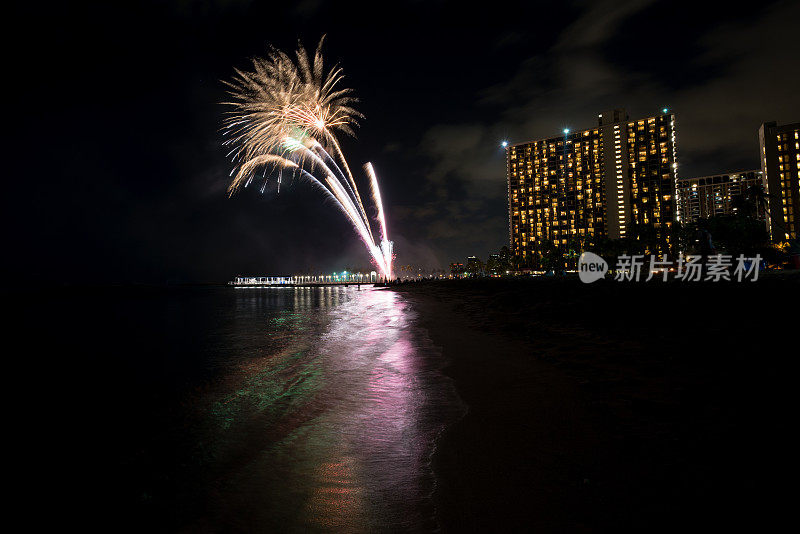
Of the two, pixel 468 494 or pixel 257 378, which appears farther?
pixel 257 378

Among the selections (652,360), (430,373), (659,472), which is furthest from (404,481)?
(652,360)

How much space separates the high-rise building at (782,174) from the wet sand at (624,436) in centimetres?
19871

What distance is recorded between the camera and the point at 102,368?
14336 millimetres

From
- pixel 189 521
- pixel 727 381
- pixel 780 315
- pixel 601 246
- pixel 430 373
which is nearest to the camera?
pixel 189 521

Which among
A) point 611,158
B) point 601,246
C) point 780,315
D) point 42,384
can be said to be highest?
point 611,158

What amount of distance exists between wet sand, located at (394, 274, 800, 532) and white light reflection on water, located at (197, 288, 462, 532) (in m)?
0.48

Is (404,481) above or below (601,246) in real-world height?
below

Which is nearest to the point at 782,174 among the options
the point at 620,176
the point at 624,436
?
the point at 620,176

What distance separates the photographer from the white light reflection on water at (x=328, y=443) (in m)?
4.31

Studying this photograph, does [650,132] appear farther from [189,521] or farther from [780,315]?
[189,521]

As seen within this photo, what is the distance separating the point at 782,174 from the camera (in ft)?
520

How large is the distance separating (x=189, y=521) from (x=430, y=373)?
7.09 meters
